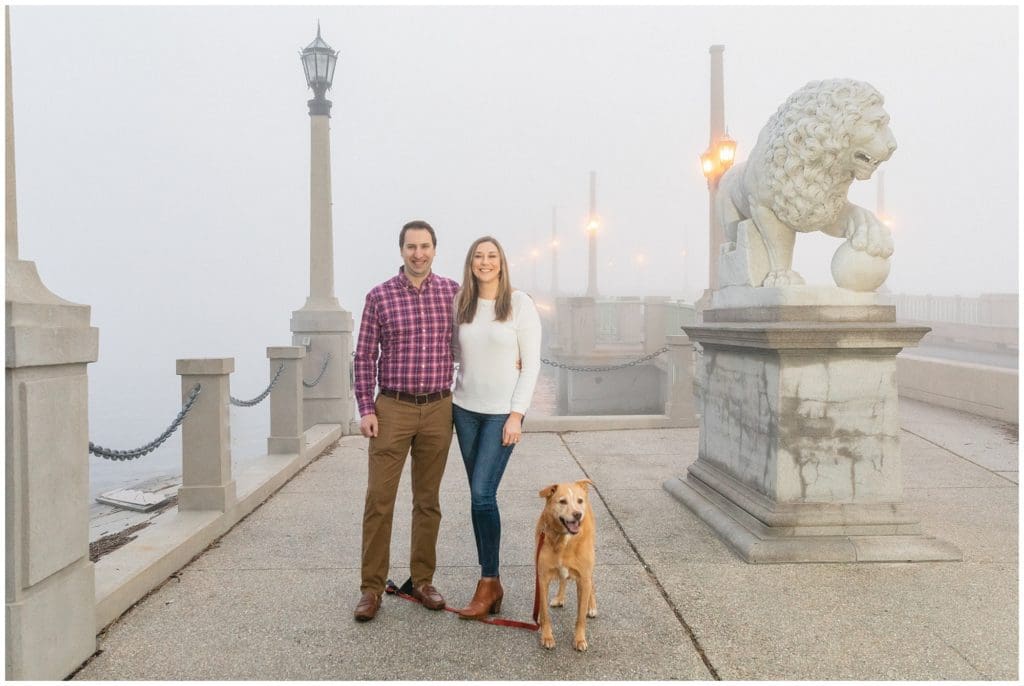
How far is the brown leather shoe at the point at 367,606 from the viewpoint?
3.49m

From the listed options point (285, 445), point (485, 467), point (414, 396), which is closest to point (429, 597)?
point (485, 467)

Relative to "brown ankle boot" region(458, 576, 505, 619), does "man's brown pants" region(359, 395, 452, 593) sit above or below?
above

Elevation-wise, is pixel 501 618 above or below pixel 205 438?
below

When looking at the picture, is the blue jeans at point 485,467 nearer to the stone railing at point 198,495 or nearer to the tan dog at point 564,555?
the tan dog at point 564,555

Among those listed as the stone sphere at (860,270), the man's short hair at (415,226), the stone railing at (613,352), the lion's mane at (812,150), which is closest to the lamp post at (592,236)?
the stone railing at (613,352)

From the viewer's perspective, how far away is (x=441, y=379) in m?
3.66

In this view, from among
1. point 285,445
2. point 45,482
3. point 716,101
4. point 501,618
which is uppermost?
point 716,101

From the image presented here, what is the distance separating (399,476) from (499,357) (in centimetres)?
89

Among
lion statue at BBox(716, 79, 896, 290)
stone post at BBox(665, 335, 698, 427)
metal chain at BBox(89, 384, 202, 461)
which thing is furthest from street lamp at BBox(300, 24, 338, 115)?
lion statue at BBox(716, 79, 896, 290)

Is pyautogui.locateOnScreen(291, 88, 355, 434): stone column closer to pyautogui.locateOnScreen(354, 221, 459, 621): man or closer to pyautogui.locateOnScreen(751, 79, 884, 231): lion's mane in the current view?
pyautogui.locateOnScreen(354, 221, 459, 621): man

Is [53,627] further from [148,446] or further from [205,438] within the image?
[205,438]

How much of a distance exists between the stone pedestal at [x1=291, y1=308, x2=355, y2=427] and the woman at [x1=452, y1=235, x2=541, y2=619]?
5.85m

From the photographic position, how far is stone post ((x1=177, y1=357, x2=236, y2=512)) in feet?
16.4

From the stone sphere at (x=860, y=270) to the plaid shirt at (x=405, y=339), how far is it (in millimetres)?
3016
